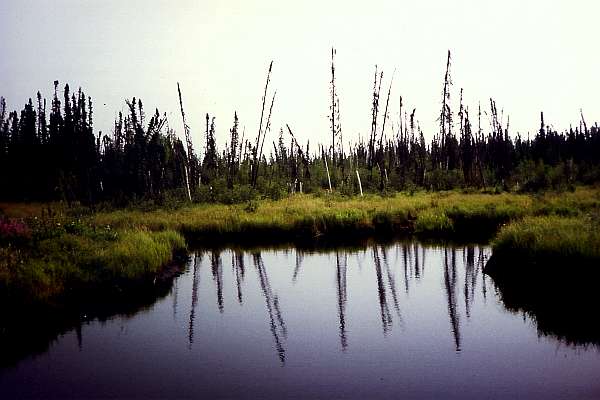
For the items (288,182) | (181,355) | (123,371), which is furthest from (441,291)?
(288,182)

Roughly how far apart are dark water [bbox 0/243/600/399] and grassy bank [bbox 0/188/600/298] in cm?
168

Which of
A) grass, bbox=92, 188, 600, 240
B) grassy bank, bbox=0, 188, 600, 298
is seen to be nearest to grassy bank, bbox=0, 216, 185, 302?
grassy bank, bbox=0, 188, 600, 298

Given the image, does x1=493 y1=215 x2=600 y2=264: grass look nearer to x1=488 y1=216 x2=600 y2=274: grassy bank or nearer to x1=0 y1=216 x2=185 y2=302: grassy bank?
→ x1=488 y1=216 x2=600 y2=274: grassy bank

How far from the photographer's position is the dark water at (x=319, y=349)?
810 centimetres

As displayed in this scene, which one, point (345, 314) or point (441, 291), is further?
point (441, 291)

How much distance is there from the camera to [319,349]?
976 cm

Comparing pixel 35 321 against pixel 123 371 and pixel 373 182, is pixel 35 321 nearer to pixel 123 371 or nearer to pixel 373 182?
pixel 123 371

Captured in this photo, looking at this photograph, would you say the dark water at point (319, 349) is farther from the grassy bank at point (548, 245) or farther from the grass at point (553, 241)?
the grass at point (553, 241)

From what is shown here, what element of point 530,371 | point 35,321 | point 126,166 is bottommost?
point 530,371

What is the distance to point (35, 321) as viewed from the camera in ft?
36.0

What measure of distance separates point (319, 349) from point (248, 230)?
46.1 ft

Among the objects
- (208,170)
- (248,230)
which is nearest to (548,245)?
(248,230)

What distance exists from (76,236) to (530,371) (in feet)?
44.5

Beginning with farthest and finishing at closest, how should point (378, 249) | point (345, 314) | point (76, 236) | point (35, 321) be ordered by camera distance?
point (378, 249), point (76, 236), point (345, 314), point (35, 321)
